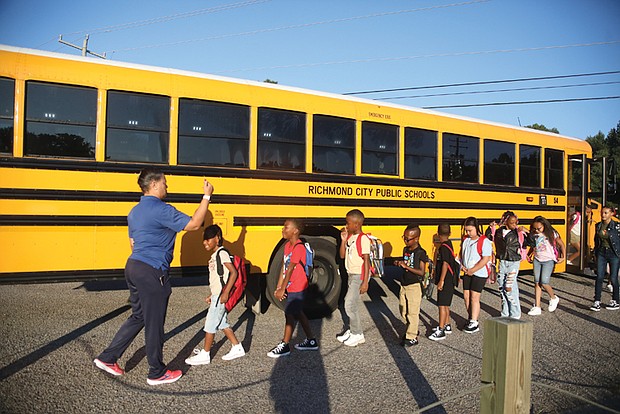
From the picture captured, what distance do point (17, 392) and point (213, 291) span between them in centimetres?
159

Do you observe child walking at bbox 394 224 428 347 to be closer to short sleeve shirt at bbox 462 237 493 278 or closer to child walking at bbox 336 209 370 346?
child walking at bbox 336 209 370 346

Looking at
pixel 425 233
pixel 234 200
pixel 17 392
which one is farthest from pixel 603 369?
pixel 17 392

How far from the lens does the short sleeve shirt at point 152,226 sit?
3434mm

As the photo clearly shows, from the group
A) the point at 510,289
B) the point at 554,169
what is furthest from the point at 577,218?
the point at 510,289

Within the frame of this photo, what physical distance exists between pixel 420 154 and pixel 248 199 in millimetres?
2642

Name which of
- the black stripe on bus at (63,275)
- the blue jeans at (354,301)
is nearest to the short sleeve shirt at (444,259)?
the blue jeans at (354,301)

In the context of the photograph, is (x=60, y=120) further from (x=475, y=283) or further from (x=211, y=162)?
(x=475, y=283)

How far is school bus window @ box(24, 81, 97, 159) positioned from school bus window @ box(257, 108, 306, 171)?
1770 mm

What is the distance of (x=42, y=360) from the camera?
3920 mm

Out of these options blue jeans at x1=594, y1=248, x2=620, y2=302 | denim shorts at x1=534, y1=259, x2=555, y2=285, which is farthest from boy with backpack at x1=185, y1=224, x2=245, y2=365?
blue jeans at x1=594, y1=248, x2=620, y2=302

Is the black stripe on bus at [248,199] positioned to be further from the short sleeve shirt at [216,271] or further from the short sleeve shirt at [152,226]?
the short sleeve shirt at [152,226]

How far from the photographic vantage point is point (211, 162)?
4.98 m

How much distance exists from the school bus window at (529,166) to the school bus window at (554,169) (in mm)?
254

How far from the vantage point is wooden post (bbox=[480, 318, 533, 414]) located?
1.99m
